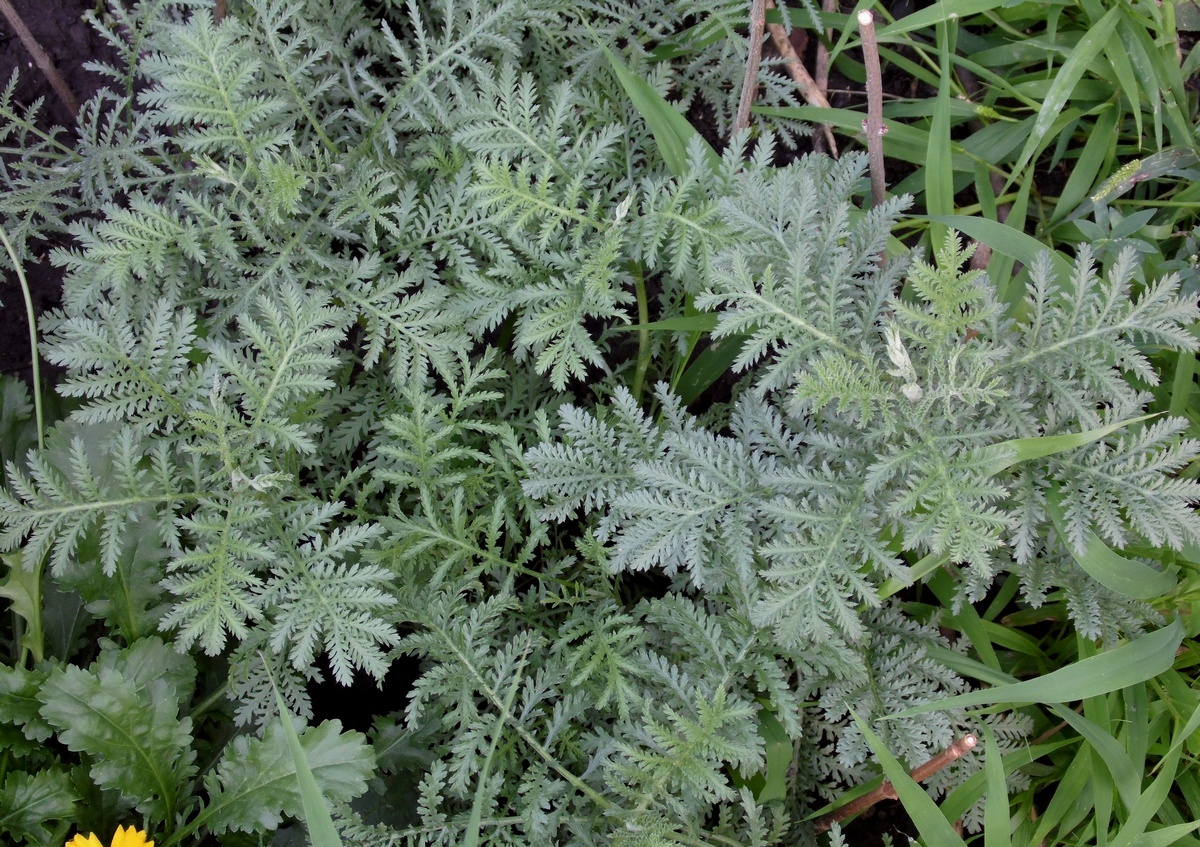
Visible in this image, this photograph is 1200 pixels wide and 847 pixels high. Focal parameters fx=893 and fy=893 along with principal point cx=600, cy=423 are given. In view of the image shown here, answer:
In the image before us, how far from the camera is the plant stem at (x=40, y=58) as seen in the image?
2.21 m

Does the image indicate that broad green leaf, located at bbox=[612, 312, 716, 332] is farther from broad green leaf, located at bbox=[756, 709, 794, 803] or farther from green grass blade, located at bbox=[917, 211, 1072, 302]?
broad green leaf, located at bbox=[756, 709, 794, 803]

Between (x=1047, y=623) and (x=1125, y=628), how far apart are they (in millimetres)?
541

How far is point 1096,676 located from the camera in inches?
66.7

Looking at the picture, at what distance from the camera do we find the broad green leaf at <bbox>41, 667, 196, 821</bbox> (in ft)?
6.02

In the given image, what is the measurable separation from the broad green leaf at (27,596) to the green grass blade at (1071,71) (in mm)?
2488

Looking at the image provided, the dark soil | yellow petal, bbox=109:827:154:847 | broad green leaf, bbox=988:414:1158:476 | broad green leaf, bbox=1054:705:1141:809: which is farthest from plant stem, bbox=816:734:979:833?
the dark soil

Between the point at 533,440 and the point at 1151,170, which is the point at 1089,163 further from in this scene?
the point at 533,440

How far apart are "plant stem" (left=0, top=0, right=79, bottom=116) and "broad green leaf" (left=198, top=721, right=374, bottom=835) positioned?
1.75 m

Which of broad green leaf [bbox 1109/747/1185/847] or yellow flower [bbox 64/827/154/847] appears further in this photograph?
broad green leaf [bbox 1109/747/1185/847]

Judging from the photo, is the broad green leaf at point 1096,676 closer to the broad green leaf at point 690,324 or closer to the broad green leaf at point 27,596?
the broad green leaf at point 690,324

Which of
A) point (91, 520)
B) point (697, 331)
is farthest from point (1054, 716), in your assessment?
point (91, 520)

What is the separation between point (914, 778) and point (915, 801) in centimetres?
16

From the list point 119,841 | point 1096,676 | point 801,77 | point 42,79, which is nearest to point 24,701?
point 119,841

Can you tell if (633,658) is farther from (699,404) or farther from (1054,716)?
(1054,716)
